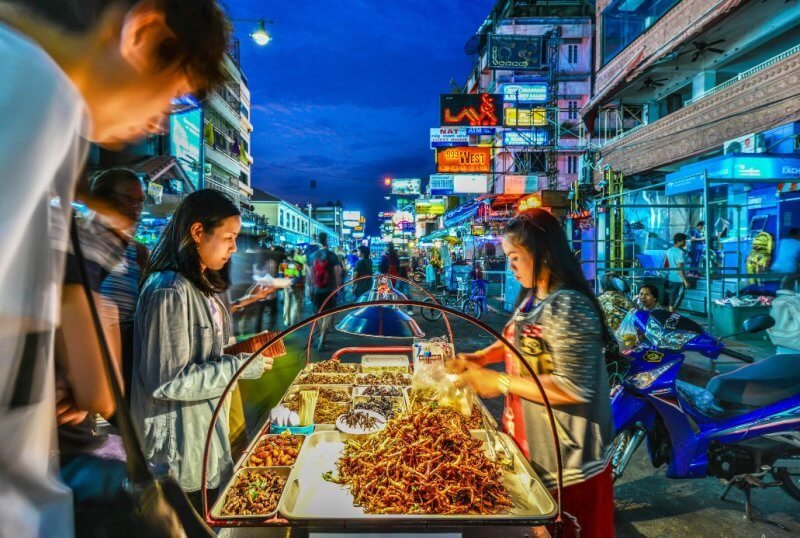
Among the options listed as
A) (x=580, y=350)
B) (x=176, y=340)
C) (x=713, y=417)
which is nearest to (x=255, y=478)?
(x=176, y=340)

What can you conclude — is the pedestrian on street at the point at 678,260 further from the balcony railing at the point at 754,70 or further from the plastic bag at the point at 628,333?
the plastic bag at the point at 628,333

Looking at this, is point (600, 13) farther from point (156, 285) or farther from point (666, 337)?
point (156, 285)

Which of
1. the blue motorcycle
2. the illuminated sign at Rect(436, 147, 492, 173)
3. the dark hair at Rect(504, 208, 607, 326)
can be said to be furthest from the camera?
the illuminated sign at Rect(436, 147, 492, 173)

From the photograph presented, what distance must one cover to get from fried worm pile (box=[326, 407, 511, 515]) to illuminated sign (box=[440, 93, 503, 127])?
71.6ft

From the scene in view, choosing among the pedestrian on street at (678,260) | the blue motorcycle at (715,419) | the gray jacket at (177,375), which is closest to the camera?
the gray jacket at (177,375)

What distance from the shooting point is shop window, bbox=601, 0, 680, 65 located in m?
15.3

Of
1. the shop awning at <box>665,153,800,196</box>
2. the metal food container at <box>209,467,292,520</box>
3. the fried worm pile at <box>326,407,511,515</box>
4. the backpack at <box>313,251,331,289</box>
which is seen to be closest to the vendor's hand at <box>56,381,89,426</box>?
the metal food container at <box>209,467,292,520</box>

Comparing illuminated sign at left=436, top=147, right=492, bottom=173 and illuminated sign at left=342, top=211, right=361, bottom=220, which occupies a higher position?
illuminated sign at left=342, top=211, right=361, bottom=220

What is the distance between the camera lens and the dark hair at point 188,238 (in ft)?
7.41

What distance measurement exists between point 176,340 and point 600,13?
22.0m

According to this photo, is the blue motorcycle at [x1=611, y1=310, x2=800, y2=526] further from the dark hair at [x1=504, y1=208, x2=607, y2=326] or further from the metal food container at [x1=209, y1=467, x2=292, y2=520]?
the metal food container at [x1=209, y1=467, x2=292, y2=520]

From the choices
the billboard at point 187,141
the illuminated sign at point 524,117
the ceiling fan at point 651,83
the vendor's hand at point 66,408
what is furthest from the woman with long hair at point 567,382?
the illuminated sign at point 524,117

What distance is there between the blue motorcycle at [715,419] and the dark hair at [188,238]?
3334 mm

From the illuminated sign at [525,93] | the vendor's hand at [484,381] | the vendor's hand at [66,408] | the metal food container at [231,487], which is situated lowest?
the metal food container at [231,487]
